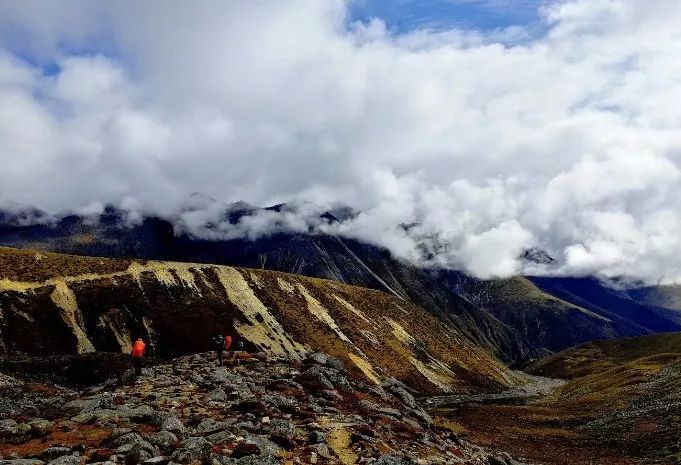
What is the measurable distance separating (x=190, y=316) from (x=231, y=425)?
124 metres

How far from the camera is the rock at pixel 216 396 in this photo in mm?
32934

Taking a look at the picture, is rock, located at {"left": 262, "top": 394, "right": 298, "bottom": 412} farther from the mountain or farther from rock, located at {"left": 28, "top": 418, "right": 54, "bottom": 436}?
the mountain

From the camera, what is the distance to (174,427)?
2575cm

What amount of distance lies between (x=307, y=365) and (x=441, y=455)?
18.8 m

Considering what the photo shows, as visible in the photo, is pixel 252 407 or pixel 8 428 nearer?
pixel 8 428

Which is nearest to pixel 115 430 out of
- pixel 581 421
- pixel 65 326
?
pixel 581 421

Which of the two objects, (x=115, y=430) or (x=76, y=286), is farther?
(x=76, y=286)

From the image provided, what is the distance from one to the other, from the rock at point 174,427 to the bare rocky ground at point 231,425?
7 cm

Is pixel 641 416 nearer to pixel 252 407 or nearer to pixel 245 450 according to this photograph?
pixel 252 407

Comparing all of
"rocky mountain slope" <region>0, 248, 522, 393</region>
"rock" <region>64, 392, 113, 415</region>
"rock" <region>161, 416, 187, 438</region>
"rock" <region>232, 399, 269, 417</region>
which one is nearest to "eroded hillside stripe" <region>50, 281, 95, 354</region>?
"rocky mountain slope" <region>0, 248, 522, 393</region>

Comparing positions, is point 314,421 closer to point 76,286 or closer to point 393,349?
point 76,286

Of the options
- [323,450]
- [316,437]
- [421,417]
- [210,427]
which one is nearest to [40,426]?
[210,427]

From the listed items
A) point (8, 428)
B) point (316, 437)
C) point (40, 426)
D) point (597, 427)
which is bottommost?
point (597, 427)

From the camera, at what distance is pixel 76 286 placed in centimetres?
13500
